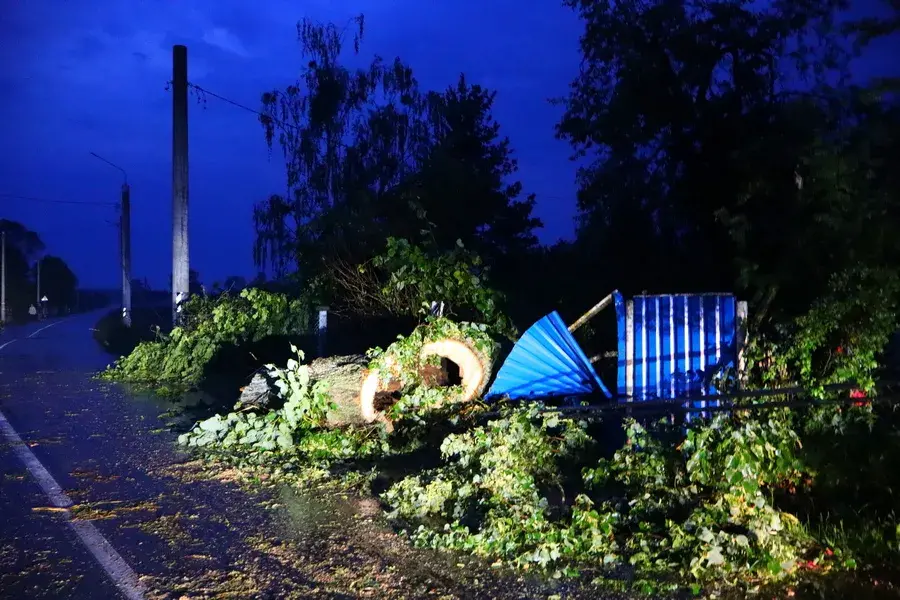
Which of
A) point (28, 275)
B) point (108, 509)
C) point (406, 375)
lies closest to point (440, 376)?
point (406, 375)

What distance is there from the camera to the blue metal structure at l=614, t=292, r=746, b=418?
7891 millimetres

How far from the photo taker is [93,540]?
18.8ft

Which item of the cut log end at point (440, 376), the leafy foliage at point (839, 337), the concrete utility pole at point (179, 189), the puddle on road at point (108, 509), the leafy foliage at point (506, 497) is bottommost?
the puddle on road at point (108, 509)

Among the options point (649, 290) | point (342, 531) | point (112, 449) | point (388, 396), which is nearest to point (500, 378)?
point (388, 396)

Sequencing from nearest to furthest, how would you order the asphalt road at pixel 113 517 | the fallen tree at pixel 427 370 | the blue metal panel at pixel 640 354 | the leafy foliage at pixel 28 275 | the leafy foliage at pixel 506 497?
the asphalt road at pixel 113 517 → the leafy foliage at pixel 506 497 → the blue metal panel at pixel 640 354 → the fallen tree at pixel 427 370 → the leafy foliage at pixel 28 275

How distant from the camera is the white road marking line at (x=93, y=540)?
4.84 metres

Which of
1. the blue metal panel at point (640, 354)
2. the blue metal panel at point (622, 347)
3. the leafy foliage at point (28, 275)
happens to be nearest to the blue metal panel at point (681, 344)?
the blue metal panel at point (640, 354)

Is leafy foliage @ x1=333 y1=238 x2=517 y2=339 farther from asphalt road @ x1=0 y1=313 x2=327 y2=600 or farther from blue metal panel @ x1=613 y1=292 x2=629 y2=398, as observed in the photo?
asphalt road @ x1=0 y1=313 x2=327 y2=600

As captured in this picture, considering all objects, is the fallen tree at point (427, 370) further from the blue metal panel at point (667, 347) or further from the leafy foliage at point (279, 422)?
the blue metal panel at point (667, 347)

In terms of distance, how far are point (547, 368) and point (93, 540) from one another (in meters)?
5.12

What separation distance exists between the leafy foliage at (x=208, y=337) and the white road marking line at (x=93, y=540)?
302 inches

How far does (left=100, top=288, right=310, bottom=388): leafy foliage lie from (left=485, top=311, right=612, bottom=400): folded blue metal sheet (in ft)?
25.5

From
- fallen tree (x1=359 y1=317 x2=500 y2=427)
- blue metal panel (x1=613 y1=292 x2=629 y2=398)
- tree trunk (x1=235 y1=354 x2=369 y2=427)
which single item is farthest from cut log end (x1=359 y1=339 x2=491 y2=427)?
blue metal panel (x1=613 y1=292 x2=629 y2=398)

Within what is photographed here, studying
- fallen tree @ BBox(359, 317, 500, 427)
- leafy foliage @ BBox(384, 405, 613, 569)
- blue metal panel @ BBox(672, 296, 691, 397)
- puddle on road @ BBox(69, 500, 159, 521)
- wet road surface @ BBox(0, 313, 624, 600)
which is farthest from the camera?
fallen tree @ BBox(359, 317, 500, 427)
